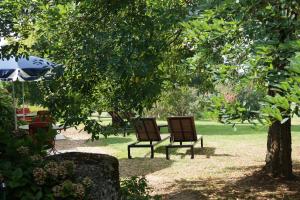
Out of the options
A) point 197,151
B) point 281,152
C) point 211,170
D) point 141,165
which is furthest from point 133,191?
point 197,151

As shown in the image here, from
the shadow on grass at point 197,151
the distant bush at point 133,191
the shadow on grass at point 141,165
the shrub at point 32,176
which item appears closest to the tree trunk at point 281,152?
the shadow on grass at point 141,165

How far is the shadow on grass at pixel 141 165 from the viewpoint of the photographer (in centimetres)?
909

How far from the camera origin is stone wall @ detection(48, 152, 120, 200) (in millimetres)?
3822

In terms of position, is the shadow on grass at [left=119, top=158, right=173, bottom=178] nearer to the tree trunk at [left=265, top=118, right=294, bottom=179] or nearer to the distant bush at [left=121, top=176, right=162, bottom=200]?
the tree trunk at [left=265, top=118, right=294, bottom=179]

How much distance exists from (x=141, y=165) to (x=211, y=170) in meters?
1.65

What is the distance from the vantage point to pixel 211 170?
909 cm

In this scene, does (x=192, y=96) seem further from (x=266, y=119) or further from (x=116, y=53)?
(x=266, y=119)

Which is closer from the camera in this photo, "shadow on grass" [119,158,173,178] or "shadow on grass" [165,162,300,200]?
"shadow on grass" [165,162,300,200]

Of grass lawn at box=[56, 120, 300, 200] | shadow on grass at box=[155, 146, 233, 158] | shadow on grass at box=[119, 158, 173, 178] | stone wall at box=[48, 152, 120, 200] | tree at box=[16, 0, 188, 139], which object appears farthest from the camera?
shadow on grass at box=[155, 146, 233, 158]

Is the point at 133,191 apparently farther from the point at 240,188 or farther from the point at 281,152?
the point at 281,152

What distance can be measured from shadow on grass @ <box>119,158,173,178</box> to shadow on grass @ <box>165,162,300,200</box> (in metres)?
1.20

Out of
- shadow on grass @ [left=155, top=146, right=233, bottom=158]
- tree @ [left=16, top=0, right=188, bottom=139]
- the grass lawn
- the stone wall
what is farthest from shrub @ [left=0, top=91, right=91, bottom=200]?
shadow on grass @ [left=155, top=146, right=233, bottom=158]

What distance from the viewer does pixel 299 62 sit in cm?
169

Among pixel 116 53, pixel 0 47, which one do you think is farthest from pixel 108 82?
pixel 0 47
